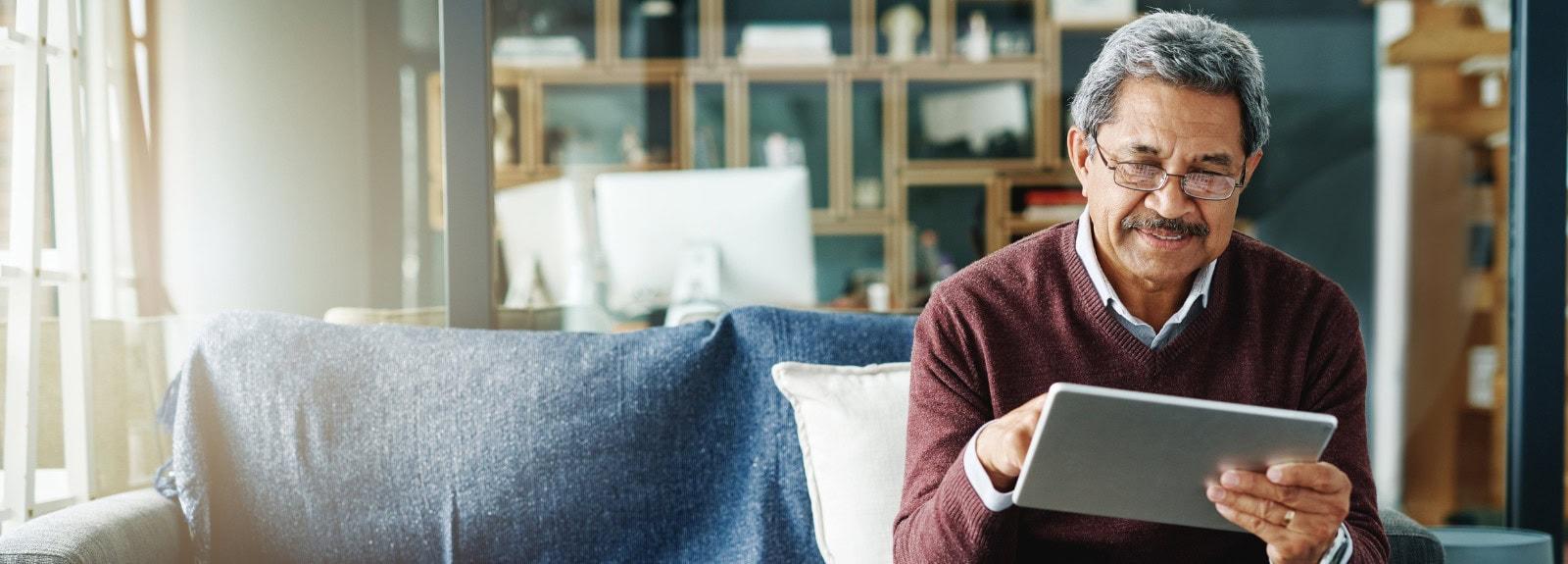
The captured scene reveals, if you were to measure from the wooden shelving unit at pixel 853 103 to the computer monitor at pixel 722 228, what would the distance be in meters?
2.39

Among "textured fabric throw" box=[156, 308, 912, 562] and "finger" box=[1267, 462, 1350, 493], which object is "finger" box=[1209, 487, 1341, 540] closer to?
"finger" box=[1267, 462, 1350, 493]

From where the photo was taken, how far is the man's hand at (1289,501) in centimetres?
93

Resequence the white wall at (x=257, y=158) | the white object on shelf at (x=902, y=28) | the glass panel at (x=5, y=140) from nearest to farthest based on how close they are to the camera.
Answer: the glass panel at (x=5, y=140) < the white wall at (x=257, y=158) < the white object on shelf at (x=902, y=28)

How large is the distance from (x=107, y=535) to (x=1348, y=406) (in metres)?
1.33

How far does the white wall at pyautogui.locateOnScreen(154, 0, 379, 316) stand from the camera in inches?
92.7

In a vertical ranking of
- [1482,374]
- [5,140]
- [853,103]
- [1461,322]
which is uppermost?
[853,103]

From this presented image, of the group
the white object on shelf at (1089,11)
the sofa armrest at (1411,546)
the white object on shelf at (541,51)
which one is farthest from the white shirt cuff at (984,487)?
the white object on shelf at (541,51)

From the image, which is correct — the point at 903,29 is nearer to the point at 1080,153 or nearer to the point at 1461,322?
the point at 1461,322

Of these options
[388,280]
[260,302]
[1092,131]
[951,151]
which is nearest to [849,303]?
[951,151]

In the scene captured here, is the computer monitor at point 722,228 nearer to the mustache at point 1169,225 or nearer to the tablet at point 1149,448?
the mustache at point 1169,225

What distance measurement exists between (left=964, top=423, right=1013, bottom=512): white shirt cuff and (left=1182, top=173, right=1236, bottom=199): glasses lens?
32cm

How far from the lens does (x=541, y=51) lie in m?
4.76

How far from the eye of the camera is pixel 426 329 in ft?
5.11

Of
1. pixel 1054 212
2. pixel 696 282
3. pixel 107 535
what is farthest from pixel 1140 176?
pixel 1054 212
